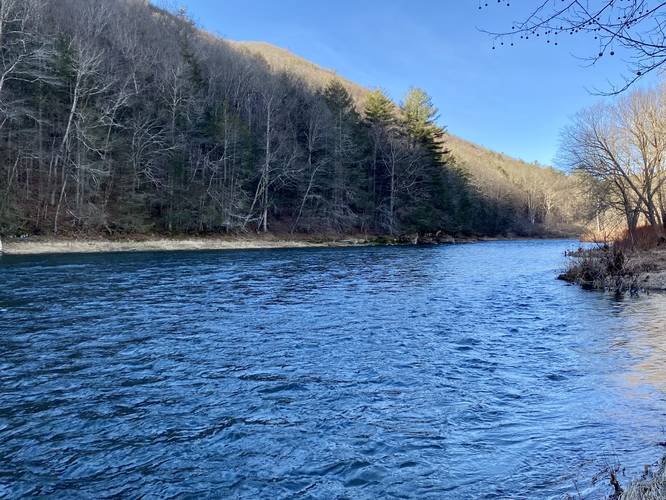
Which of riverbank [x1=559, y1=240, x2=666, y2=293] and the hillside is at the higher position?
the hillside

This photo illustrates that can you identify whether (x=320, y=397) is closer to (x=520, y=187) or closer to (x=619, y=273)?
(x=619, y=273)

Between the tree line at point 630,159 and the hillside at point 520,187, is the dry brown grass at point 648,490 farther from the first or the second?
the hillside at point 520,187

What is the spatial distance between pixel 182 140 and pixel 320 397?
131 feet

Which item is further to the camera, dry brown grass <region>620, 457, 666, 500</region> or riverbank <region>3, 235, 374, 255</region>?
riverbank <region>3, 235, 374, 255</region>

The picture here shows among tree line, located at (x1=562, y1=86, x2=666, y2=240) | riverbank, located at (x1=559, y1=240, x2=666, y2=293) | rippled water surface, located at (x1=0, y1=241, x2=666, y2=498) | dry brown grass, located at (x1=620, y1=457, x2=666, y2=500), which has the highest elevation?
tree line, located at (x1=562, y1=86, x2=666, y2=240)

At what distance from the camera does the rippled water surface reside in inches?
172

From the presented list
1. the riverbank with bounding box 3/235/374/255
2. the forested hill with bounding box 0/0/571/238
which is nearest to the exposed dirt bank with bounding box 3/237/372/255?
the riverbank with bounding box 3/235/374/255

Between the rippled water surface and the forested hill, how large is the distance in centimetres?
2492

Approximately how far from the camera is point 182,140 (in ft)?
137

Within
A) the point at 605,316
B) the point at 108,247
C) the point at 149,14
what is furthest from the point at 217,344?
the point at 149,14

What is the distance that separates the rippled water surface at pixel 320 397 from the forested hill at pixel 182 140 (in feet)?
81.8

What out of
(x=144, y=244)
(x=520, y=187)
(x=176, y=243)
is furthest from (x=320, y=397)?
(x=520, y=187)

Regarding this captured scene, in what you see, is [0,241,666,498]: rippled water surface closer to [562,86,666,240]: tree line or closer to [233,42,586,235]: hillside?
[562,86,666,240]: tree line

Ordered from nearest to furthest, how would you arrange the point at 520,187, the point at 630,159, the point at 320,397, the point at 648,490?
the point at 648,490
the point at 320,397
the point at 630,159
the point at 520,187
